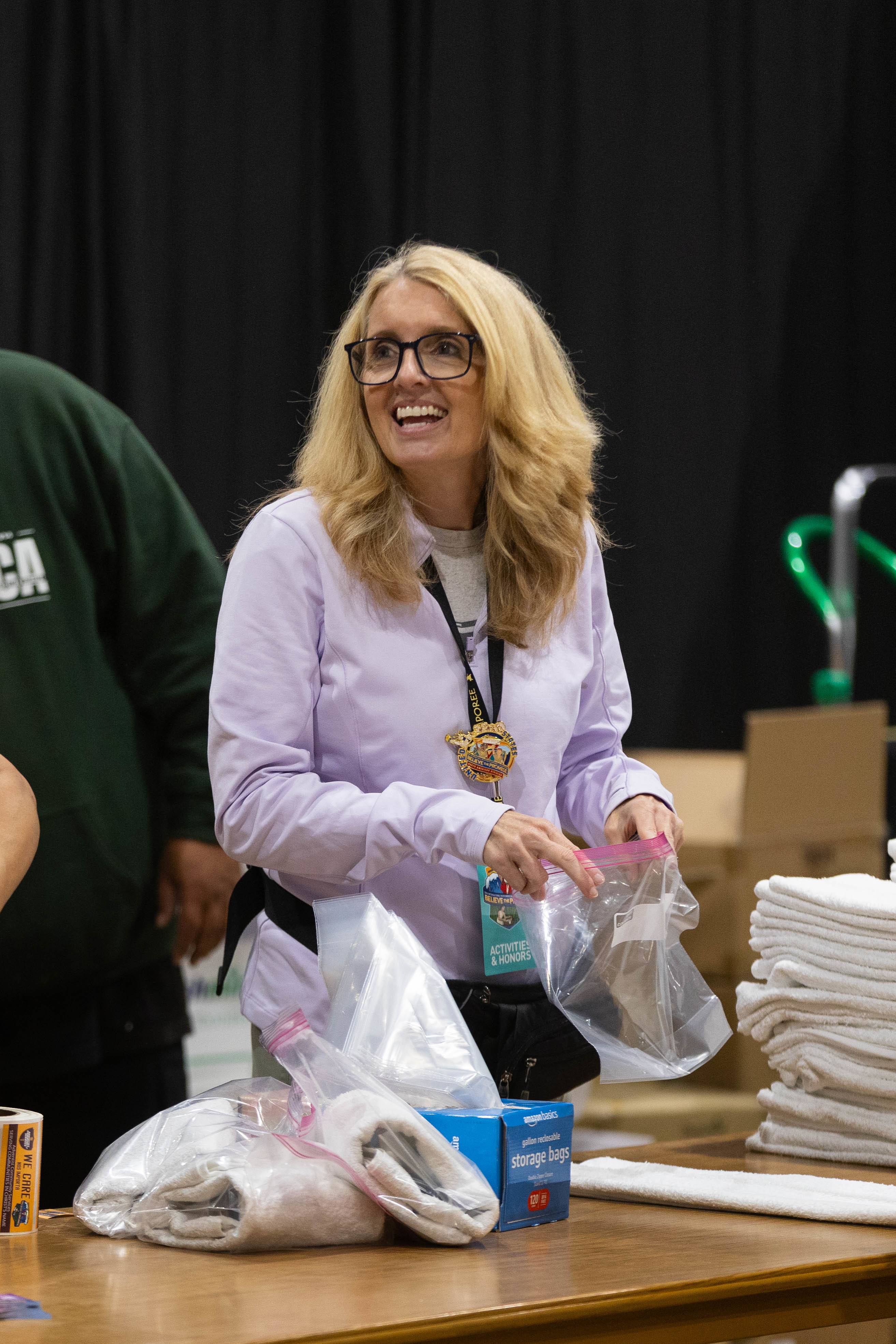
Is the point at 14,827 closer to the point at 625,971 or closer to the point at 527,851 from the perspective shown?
the point at 527,851

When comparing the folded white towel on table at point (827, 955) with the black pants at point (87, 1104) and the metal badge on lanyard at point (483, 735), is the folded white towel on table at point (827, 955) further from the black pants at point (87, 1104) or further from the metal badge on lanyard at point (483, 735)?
the black pants at point (87, 1104)

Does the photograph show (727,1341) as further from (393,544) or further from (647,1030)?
(393,544)

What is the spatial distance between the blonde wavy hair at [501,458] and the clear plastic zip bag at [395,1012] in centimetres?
37

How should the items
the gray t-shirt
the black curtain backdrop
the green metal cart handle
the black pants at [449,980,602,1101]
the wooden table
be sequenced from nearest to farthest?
1. the wooden table
2. the black pants at [449,980,602,1101]
3. the gray t-shirt
4. the black curtain backdrop
5. the green metal cart handle

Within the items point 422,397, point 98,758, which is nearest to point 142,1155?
point 422,397

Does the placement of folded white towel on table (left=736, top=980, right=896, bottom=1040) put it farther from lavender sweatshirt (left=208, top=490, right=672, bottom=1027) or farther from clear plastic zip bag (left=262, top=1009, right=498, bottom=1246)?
clear plastic zip bag (left=262, top=1009, right=498, bottom=1246)

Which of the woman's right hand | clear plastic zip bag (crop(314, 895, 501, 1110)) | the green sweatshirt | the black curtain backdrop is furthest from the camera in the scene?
the black curtain backdrop

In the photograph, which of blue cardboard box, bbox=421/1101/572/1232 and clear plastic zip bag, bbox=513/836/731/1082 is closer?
blue cardboard box, bbox=421/1101/572/1232

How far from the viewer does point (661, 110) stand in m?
3.96

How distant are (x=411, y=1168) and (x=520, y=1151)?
110 millimetres

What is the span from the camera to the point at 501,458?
64.6 inches

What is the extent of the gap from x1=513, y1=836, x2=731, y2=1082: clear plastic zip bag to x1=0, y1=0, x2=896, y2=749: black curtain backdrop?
1751 millimetres

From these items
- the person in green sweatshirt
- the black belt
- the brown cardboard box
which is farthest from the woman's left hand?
the brown cardboard box

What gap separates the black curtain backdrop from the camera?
2891 millimetres
